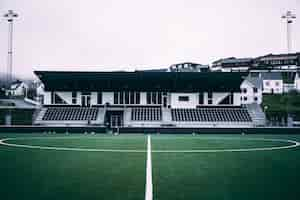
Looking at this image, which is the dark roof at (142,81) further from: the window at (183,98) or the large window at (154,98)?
the window at (183,98)

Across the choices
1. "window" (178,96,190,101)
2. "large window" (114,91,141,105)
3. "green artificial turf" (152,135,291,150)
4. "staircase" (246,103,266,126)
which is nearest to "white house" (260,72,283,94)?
"staircase" (246,103,266,126)

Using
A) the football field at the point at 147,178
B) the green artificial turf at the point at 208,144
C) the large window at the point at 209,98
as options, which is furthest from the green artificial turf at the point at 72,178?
the large window at the point at 209,98

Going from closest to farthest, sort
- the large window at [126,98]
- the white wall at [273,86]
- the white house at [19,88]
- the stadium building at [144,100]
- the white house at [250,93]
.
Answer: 1. the stadium building at [144,100]
2. the large window at [126,98]
3. the white house at [250,93]
4. the white wall at [273,86]
5. the white house at [19,88]

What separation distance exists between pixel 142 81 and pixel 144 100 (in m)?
3.17

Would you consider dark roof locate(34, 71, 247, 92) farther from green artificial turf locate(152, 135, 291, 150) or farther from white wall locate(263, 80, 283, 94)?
white wall locate(263, 80, 283, 94)

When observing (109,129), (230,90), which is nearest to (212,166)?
(109,129)

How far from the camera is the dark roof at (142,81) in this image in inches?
1531

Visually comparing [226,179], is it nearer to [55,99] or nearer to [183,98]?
[183,98]

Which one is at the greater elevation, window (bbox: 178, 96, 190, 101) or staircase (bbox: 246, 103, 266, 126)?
window (bbox: 178, 96, 190, 101)

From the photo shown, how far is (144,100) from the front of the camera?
42469mm

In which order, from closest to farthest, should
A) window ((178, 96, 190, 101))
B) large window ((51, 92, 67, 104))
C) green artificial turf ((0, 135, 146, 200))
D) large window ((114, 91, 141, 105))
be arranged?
1. green artificial turf ((0, 135, 146, 200))
2. large window ((51, 92, 67, 104))
3. large window ((114, 91, 141, 105))
4. window ((178, 96, 190, 101))

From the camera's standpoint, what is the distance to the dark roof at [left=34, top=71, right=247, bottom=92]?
38875mm

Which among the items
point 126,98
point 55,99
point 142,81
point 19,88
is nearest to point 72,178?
point 142,81

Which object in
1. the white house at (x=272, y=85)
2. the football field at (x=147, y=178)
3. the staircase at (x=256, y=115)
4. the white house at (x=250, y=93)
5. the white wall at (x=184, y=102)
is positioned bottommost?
the football field at (x=147, y=178)
